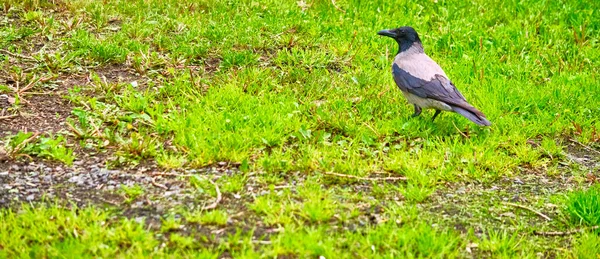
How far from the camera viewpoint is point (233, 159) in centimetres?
581

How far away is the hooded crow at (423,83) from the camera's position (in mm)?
6391

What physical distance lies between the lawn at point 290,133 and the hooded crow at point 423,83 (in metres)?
0.23

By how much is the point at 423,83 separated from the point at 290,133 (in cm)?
143

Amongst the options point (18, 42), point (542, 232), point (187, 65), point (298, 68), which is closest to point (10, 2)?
point (18, 42)

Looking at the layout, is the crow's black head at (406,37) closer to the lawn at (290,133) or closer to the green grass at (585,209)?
the lawn at (290,133)

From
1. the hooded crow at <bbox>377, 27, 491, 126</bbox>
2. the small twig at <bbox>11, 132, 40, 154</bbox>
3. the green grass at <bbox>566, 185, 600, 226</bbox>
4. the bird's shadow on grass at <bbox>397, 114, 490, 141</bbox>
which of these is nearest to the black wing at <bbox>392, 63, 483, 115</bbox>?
the hooded crow at <bbox>377, 27, 491, 126</bbox>

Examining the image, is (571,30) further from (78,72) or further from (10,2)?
(10,2)

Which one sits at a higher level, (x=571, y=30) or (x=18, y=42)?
(x=571, y=30)

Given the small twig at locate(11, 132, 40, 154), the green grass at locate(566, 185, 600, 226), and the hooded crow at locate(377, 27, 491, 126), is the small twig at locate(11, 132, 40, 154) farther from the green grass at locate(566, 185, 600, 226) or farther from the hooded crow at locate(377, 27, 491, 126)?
the green grass at locate(566, 185, 600, 226)

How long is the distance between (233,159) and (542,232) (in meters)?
2.51

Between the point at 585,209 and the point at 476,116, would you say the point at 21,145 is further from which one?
the point at 585,209

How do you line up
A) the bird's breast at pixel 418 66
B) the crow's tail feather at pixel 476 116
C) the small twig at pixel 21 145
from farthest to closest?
1. the bird's breast at pixel 418 66
2. the crow's tail feather at pixel 476 116
3. the small twig at pixel 21 145

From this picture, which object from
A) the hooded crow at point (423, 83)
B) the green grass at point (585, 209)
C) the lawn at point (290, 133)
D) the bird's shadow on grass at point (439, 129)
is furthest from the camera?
the bird's shadow on grass at point (439, 129)

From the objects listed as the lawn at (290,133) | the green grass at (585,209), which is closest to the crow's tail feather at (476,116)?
the lawn at (290,133)
